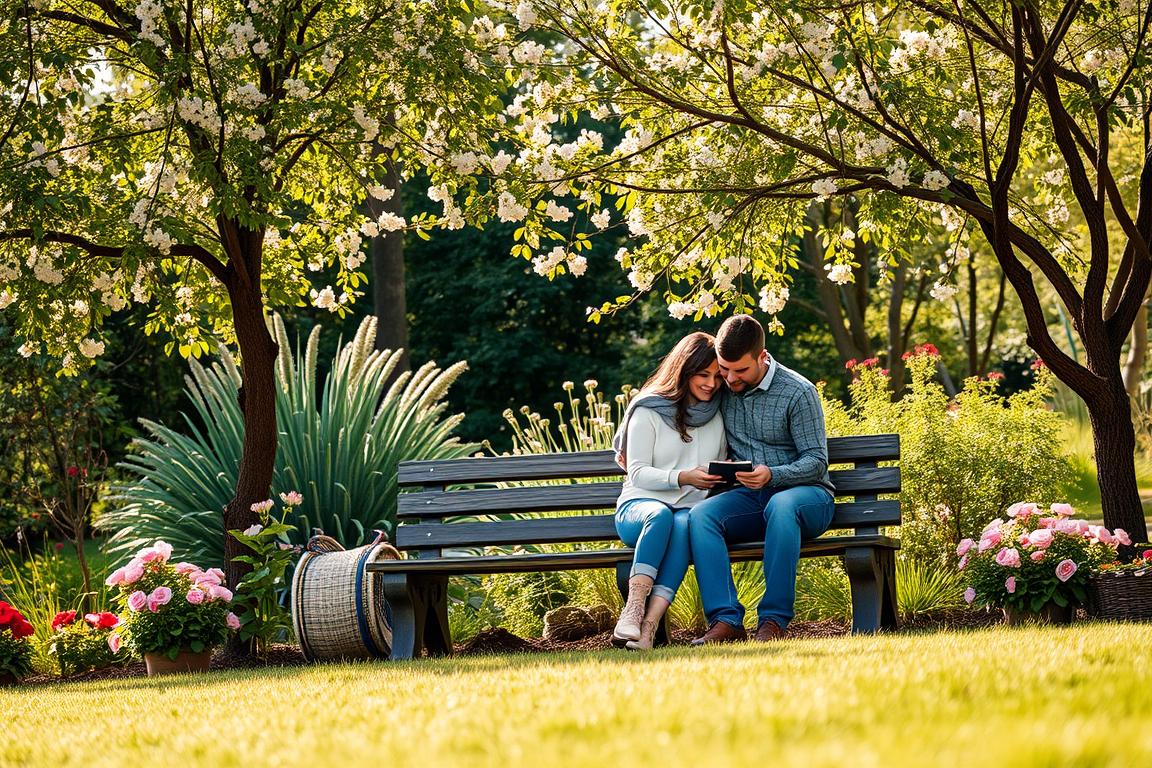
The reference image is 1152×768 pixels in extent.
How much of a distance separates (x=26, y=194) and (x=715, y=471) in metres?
3.46

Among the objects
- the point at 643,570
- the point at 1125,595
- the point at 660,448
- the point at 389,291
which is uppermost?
the point at 389,291

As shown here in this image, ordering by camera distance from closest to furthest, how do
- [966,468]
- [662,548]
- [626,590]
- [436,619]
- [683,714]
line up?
[683,714]
[662,548]
[626,590]
[436,619]
[966,468]

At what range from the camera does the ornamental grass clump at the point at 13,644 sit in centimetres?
746

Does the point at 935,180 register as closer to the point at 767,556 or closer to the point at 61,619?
the point at 767,556

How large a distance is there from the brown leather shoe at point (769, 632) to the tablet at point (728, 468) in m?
0.65

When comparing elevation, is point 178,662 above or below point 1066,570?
below

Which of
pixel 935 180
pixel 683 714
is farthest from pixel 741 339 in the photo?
pixel 683 714

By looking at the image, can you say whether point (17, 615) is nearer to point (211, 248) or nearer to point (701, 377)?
point (211, 248)

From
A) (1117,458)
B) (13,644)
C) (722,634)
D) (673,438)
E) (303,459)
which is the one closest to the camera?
(722,634)

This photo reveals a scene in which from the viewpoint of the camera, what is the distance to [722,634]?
5684 mm


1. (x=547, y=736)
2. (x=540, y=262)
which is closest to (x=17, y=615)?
(x=540, y=262)

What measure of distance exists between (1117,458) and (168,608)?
4.97 metres

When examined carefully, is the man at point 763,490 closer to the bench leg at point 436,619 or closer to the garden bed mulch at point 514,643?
the garden bed mulch at point 514,643

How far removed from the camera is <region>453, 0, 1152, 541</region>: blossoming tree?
6754 millimetres
